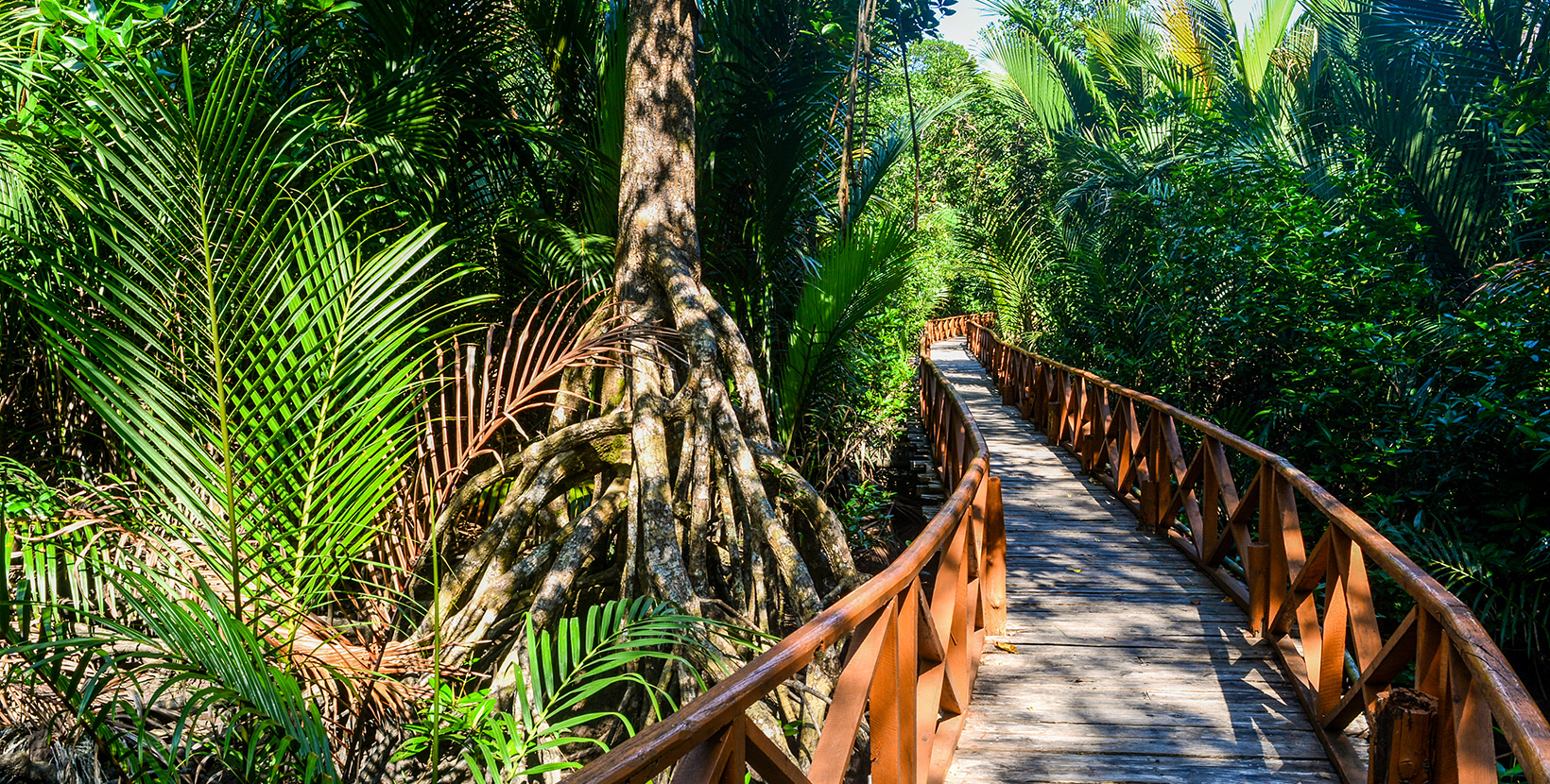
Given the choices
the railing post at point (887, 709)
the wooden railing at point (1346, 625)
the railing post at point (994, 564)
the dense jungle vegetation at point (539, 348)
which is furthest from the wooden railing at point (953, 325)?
the railing post at point (887, 709)

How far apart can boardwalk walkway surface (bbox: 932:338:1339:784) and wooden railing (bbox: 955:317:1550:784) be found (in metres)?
0.14

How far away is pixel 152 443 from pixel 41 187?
2.95 ft

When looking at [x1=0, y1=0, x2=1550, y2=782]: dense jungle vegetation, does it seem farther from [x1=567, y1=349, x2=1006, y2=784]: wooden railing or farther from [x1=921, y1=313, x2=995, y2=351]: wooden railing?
[x1=921, y1=313, x2=995, y2=351]: wooden railing

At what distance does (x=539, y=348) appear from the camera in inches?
188

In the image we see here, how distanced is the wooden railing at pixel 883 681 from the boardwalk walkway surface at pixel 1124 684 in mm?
195

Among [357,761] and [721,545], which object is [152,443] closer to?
[357,761]

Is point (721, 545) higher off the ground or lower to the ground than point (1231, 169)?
lower

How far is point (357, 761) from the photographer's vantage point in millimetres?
2910

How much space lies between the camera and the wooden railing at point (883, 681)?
4.95ft

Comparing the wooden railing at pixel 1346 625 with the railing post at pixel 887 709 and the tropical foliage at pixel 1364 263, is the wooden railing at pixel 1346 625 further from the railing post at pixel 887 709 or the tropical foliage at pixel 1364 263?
the railing post at pixel 887 709

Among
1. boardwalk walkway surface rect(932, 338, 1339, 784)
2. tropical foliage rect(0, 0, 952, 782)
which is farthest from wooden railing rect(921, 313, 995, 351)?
boardwalk walkway surface rect(932, 338, 1339, 784)

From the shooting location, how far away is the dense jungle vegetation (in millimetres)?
2184

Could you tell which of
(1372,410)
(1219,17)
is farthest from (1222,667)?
(1219,17)

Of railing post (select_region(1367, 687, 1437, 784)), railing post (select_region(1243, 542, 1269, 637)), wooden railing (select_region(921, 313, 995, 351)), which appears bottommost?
railing post (select_region(1243, 542, 1269, 637))
